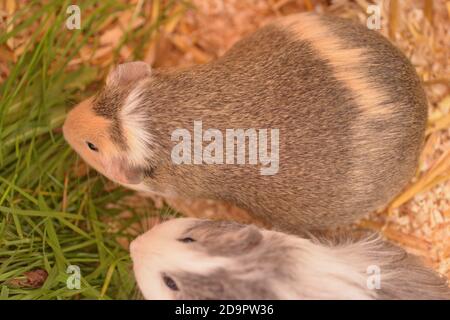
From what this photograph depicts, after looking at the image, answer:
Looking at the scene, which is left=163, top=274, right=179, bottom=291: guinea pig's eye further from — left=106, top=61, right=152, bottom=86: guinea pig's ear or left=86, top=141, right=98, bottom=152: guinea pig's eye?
left=106, top=61, right=152, bottom=86: guinea pig's ear

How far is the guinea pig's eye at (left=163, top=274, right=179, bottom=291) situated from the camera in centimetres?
230

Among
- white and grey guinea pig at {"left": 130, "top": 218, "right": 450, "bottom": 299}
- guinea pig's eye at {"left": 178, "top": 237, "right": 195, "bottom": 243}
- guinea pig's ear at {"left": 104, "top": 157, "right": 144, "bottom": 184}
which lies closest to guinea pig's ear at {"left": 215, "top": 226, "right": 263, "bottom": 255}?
white and grey guinea pig at {"left": 130, "top": 218, "right": 450, "bottom": 299}

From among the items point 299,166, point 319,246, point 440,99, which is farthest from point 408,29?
point 319,246

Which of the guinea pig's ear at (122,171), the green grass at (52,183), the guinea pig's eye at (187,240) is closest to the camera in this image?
the guinea pig's eye at (187,240)

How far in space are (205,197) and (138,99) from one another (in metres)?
0.62

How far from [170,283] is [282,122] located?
2.74ft

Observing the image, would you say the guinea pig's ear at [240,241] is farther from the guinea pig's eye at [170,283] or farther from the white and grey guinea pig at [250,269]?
the guinea pig's eye at [170,283]

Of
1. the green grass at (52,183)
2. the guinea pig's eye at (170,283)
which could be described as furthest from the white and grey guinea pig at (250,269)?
the green grass at (52,183)

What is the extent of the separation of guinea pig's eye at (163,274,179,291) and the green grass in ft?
2.03

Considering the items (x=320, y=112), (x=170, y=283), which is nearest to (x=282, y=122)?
(x=320, y=112)

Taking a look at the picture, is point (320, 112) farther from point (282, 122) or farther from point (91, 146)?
point (91, 146)

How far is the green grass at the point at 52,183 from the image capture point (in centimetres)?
286
